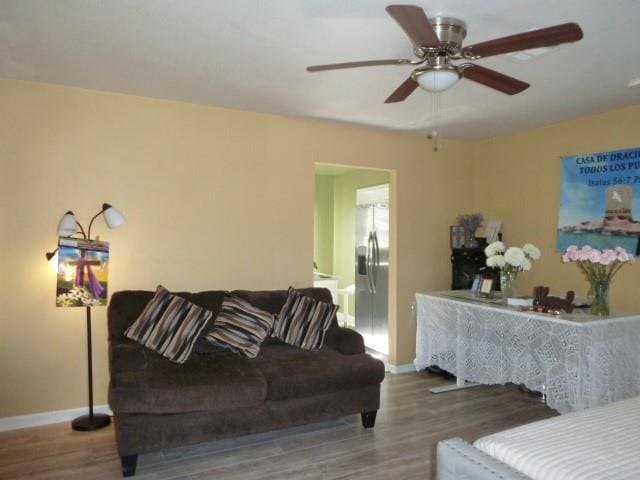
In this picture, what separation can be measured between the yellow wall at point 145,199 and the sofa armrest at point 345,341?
2.55 feet

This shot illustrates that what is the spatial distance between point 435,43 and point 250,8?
92 centimetres

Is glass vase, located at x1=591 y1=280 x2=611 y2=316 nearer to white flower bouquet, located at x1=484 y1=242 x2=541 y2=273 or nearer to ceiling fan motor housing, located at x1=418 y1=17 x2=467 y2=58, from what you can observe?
white flower bouquet, located at x1=484 y1=242 x2=541 y2=273

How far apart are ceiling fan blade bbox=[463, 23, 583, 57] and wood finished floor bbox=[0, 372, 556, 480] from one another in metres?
2.04

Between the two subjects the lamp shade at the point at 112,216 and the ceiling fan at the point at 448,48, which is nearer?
the ceiling fan at the point at 448,48

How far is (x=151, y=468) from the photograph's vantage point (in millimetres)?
2623

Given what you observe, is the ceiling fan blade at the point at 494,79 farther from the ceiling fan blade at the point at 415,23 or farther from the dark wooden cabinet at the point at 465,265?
the dark wooden cabinet at the point at 465,265

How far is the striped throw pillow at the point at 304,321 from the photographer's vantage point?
3.46 meters

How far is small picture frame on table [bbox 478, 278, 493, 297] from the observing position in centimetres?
396

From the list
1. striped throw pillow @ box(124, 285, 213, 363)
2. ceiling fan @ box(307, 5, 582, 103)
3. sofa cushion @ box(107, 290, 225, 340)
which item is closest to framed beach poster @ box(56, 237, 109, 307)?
sofa cushion @ box(107, 290, 225, 340)

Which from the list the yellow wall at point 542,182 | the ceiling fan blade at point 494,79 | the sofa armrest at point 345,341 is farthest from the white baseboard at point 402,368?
the ceiling fan blade at point 494,79

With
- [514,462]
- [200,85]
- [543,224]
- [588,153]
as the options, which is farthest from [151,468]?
[588,153]

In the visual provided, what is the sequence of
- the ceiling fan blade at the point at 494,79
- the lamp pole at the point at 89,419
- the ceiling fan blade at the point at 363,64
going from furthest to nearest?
the lamp pole at the point at 89,419, the ceiling fan blade at the point at 494,79, the ceiling fan blade at the point at 363,64

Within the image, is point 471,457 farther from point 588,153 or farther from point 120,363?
point 588,153

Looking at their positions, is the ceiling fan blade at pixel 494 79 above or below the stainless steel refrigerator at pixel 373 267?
above
